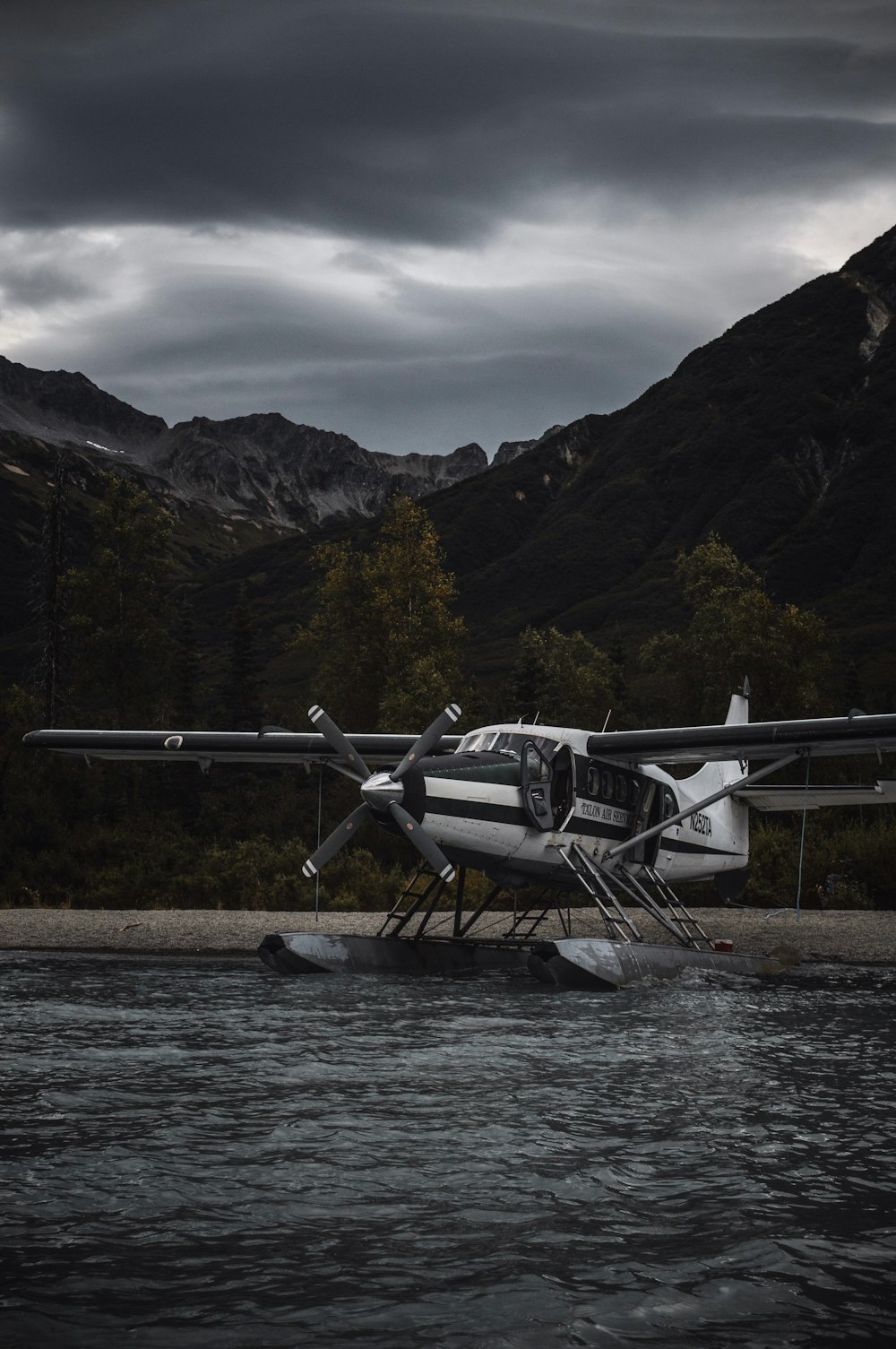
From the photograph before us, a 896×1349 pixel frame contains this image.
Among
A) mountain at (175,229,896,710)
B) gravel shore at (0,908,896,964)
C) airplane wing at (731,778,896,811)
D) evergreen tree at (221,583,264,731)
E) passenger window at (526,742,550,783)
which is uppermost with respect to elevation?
mountain at (175,229,896,710)

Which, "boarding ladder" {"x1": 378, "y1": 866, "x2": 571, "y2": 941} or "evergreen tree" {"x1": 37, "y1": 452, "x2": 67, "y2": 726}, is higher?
"evergreen tree" {"x1": 37, "y1": 452, "x2": 67, "y2": 726}

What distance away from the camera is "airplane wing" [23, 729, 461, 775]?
770 inches

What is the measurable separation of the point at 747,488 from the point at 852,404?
27.4 meters

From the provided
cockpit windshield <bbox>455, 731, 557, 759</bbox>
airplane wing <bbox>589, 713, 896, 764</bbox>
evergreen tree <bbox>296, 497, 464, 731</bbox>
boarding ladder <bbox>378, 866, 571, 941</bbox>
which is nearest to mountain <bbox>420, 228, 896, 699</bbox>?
evergreen tree <bbox>296, 497, 464, 731</bbox>

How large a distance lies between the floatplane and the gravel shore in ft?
4.44

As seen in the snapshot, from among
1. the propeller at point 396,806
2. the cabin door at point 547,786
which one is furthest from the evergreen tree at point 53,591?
the cabin door at point 547,786

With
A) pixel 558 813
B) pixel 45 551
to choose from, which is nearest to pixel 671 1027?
pixel 558 813

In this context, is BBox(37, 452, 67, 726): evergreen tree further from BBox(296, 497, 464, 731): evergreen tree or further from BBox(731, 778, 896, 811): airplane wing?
BBox(731, 778, 896, 811): airplane wing

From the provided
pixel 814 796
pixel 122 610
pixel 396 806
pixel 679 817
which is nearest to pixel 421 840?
pixel 396 806

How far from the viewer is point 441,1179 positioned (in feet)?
23.3

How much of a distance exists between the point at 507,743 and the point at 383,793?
2.70 meters

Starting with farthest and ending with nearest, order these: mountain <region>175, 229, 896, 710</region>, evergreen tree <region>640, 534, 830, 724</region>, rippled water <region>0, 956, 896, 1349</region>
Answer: mountain <region>175, 229, 896, 710</region>
evergreen tree <region>640, 534, 830, 724</region>
rippled water <region>0, 956, 896, 1349</region>

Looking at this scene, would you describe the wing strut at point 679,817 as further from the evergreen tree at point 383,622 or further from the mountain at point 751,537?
the mountain at point 751,537

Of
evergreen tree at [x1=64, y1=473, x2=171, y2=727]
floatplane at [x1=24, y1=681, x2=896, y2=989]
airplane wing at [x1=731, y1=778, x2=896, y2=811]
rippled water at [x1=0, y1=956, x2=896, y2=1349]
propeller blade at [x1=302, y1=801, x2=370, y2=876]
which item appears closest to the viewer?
rippled water at [x1=0, y1=956, x2=896, y2=1349]
